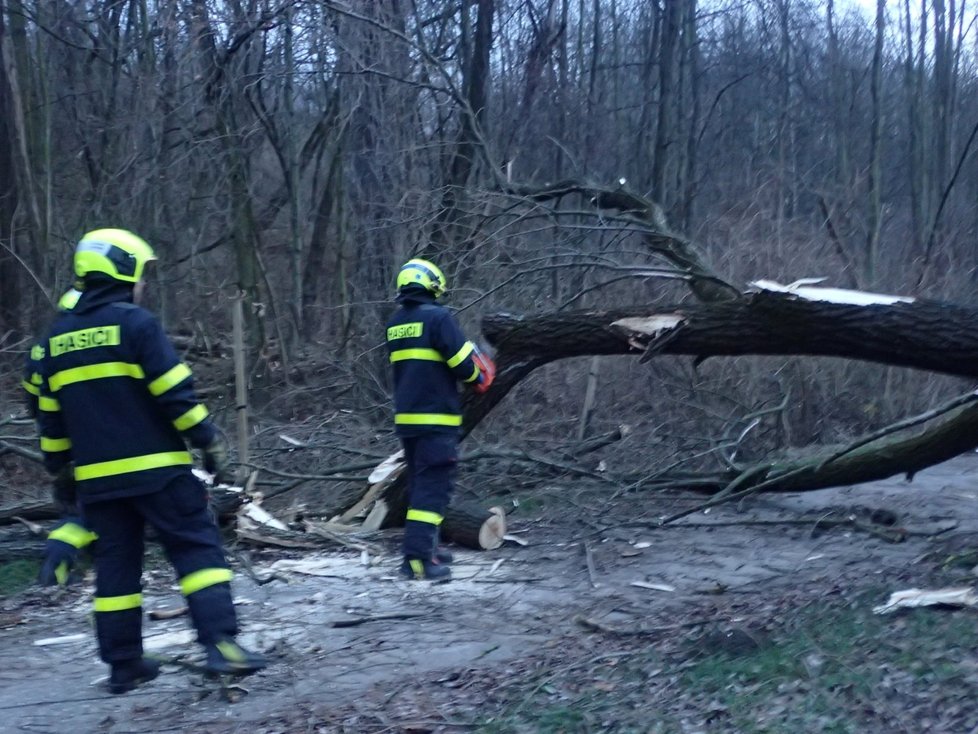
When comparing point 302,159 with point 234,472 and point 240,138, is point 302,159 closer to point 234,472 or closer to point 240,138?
point 240,138

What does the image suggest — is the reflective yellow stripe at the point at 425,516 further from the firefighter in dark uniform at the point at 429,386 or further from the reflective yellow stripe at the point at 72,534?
the reflective yellow stripe at the point at 72,534

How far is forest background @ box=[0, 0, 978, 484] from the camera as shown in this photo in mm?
11000

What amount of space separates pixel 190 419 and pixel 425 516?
8.53 ft

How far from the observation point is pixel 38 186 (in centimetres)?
1295

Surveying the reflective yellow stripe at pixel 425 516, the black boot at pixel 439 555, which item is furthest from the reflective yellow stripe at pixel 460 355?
the black boot at pixel 439 555

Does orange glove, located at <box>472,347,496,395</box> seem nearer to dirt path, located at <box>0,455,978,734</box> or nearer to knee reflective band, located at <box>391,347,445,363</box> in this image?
knee reflective band, located at <box>391,347,445,363</box>

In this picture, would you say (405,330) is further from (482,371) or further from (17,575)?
(17,575)

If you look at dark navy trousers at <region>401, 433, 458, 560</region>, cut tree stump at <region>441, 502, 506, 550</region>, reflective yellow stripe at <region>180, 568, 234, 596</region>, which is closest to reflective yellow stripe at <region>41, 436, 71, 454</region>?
reflective yellow stripe at <region>180, 568, 234, 596</region>

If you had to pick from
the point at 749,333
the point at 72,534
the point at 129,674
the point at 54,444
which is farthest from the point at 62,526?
the point at 749,333

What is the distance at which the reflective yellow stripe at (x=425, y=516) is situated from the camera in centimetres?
680

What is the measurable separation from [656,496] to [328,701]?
4419mm

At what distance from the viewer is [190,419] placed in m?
4.45

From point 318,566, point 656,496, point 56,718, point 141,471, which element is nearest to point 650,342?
point 656,496

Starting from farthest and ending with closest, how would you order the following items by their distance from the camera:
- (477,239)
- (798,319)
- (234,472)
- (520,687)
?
(477,239) → (234,472) → (798,319) → (520,687)
